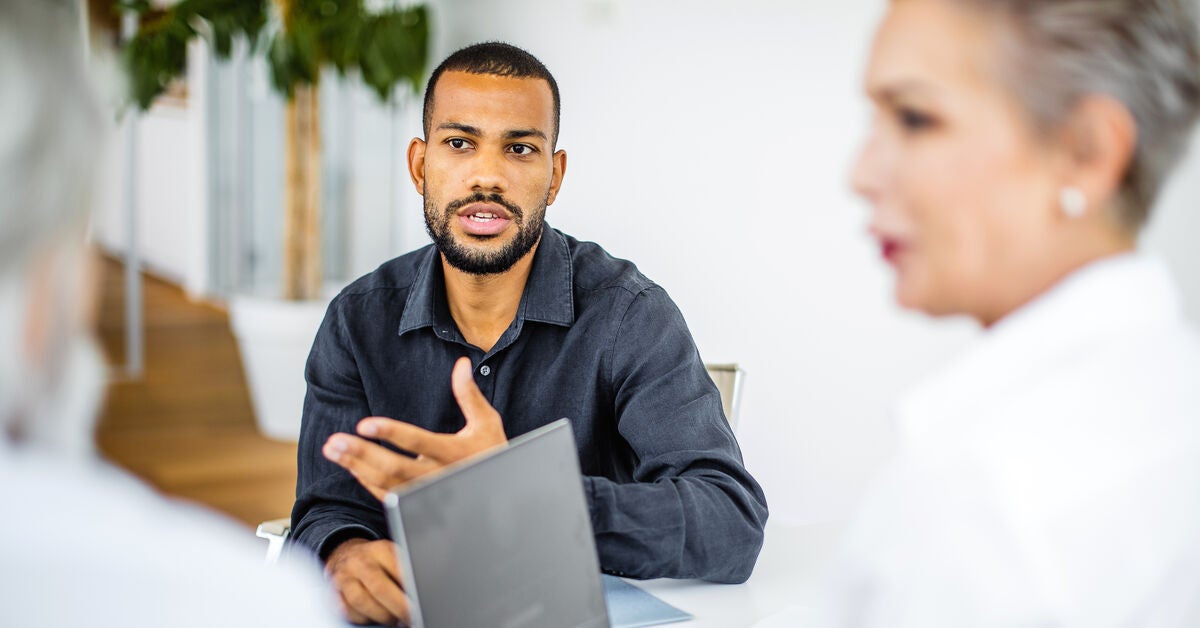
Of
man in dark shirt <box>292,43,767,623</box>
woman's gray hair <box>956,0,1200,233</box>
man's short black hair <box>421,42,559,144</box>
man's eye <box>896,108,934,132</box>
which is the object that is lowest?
man in dark shirt <box>292,43,767,623</box>

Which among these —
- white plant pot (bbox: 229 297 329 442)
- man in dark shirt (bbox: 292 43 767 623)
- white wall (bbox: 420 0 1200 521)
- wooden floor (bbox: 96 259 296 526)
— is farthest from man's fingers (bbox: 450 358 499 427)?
white plant pot (bbox: 229 297 329 442)

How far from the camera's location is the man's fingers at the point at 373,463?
101cm

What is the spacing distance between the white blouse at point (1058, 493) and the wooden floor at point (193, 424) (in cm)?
307

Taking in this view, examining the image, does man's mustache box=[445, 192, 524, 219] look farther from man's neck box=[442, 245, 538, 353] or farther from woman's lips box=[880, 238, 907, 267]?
woman's lips box=[880, 238, 907, 267]

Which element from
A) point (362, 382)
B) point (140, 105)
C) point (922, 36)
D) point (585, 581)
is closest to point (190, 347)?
point (140, 105)

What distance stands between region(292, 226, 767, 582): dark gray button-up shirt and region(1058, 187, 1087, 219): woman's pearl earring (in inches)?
34.7

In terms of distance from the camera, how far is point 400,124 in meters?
5.98

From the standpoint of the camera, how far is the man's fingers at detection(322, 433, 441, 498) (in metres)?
1.01

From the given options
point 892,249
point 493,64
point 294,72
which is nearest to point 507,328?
point 493,64

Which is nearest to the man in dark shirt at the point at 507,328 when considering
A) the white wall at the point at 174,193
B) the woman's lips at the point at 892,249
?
the woman's lips at the point at 892,249

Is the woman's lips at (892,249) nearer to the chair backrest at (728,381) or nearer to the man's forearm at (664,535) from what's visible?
the man's forearm at (664,535)

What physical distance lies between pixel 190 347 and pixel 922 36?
5612 millimetres

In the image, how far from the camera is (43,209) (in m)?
0.69

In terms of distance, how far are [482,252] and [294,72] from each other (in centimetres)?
254
